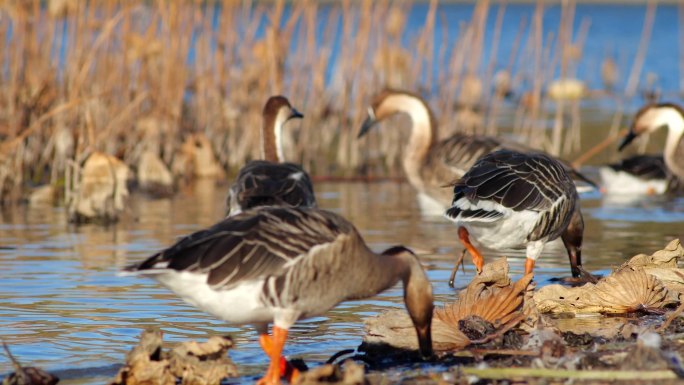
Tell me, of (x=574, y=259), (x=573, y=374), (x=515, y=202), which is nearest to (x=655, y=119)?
(x=574, y=259)

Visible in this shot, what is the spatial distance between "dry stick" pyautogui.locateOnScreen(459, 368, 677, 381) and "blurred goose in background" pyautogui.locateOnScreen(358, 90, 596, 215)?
5.73 m

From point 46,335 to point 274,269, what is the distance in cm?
237

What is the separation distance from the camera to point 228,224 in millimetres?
6445

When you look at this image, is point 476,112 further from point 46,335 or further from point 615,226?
point 46,335

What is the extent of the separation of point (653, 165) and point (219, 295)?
11172mm

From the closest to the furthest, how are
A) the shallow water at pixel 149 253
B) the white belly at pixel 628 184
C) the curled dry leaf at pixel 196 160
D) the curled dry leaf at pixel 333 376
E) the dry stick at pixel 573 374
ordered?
the curled dry leaf at pixel 333 376
the dry stick at pixel 573 374
the shallow water at pixel 149 253
the white belly at pixel 628 184
the curled dry leaf at pixel 196 160

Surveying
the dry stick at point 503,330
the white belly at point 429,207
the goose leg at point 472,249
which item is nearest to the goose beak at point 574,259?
the goose leg at point 472,249

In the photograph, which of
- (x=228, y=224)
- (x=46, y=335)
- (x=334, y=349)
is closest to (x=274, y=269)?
(x=228, y=224)

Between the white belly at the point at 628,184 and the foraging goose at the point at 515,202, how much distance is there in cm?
665

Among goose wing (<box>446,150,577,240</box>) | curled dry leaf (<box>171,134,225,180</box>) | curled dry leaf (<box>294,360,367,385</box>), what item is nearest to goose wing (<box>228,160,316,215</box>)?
goose wing (<box>446,150,577,240</box>)

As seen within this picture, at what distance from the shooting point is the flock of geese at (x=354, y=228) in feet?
20.1

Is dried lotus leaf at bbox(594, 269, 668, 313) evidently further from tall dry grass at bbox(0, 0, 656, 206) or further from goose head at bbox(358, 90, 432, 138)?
tall dry grass at bbox(0, 0, 656, 206)

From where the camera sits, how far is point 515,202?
29.1 feet

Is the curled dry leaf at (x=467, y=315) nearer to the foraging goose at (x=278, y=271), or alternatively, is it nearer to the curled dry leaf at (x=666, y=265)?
the foraging goose at (x=278, y=271)
